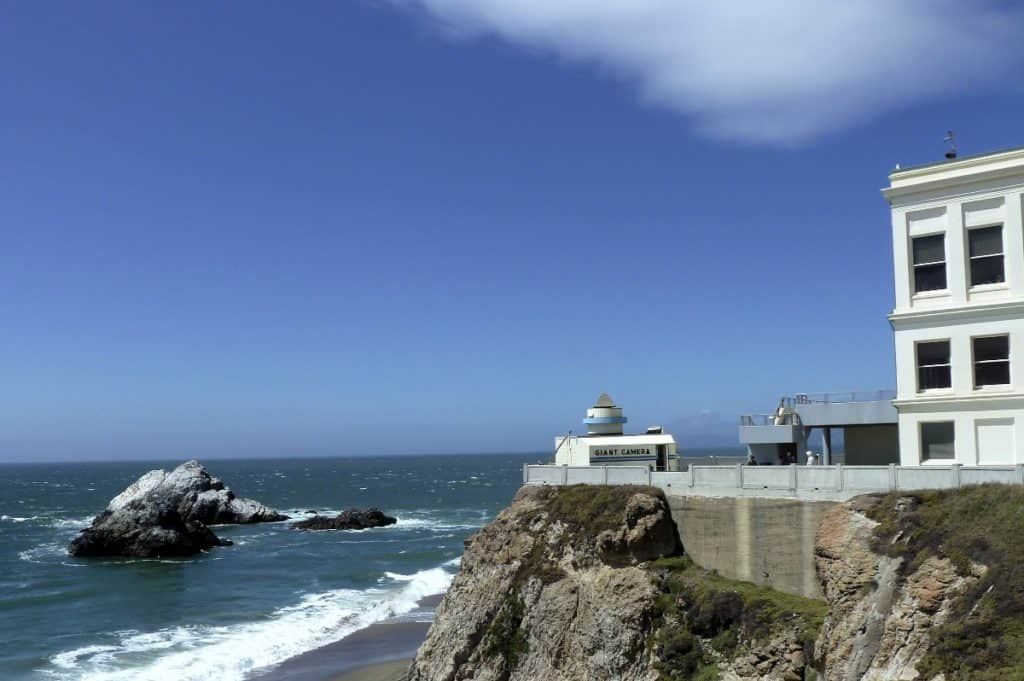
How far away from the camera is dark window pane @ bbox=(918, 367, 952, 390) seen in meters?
22.0

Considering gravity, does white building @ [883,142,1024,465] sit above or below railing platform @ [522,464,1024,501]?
above

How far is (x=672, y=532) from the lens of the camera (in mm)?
24375

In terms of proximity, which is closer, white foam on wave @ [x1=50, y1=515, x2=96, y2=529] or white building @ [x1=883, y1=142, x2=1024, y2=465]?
white building @ [x1=883, y1=142, x2=1024, y2=465]

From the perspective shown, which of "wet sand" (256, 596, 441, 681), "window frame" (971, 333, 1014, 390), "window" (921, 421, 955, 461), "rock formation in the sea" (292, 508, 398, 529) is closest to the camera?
"window frame" (971, 333, 1014, 390)

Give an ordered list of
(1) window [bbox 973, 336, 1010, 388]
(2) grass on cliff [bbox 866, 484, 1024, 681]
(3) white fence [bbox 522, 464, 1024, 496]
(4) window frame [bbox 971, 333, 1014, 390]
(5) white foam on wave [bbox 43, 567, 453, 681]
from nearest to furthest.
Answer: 1. (2) grass on cliff [bbox 866, 484, 1024, 681]
2. (3) white fence [bbox 522, 464, 1024, 496]
3. (4) window frame [bbox 971, 333, 1014, 390]
4. (1) window [bbox 973, 336, 1010, 388]
5. (5) white foam on wave [bbox 43, 567, 453, 681]

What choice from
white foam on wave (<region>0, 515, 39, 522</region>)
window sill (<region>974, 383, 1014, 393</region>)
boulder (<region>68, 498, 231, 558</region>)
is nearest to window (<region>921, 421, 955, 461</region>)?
window sill (<region>974, 383, 1014, 393</region>)

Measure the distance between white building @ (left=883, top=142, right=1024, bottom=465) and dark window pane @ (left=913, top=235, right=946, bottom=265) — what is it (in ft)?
0.08

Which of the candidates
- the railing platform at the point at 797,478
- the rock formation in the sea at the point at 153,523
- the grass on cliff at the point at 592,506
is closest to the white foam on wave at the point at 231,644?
the grass on cliff at the point at 592,506

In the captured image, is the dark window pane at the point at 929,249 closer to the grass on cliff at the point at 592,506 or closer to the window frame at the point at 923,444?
the window frame at the point at 923,444

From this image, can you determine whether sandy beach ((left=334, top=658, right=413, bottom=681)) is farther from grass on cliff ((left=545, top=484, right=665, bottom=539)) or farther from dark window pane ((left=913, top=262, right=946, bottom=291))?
dark window pane ((left=913, top=262, right=946, bottom=291))


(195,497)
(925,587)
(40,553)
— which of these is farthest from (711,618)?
(195,497)

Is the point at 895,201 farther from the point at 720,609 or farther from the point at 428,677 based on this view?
the point at 428,677

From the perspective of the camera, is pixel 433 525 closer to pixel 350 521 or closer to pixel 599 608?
pixel 350 521

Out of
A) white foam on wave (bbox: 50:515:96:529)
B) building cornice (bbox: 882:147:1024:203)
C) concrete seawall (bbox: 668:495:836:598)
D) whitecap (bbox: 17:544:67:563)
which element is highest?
building cornice (bbox: 882:147:1024:203)
